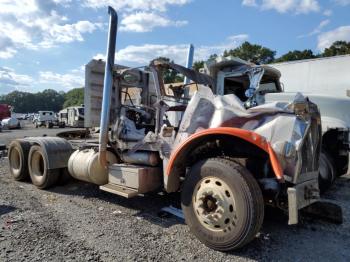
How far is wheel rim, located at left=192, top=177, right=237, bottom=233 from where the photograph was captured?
3713 millimetres

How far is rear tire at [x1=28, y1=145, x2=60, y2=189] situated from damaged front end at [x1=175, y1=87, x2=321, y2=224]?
3.35 metres

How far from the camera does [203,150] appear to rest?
441cm

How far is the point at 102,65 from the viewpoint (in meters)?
6.07

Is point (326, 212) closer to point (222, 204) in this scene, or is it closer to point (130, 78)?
point (222, 204)

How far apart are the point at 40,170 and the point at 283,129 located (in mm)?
5343

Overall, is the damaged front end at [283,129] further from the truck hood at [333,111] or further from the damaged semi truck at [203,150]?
the truck hood at [333,111]

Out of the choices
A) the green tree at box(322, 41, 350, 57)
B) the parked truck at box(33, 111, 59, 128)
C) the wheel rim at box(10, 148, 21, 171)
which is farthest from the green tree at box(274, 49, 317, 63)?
the wheel rim at box(10, 148, 21, 171)

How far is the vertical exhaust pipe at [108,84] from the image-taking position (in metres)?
5.28

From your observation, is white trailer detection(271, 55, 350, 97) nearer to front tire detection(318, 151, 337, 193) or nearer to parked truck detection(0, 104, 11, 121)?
front tire detection(318, 151, 337, 193)

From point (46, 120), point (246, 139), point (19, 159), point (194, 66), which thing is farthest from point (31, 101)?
point (246, 139)

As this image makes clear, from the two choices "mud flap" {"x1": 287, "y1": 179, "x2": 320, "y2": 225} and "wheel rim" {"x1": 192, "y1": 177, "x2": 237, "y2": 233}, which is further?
"wheel rim" {"x1": 192, "y1": 177, "x2": 237, "y2": 233}

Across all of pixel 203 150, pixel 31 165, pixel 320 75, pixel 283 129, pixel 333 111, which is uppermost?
pixel 320 75

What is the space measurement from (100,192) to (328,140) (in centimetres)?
491

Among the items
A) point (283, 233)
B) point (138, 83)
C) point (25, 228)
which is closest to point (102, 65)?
point (138, 83)
